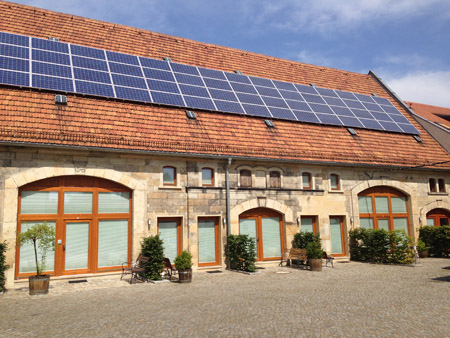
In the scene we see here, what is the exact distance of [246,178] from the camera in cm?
1625

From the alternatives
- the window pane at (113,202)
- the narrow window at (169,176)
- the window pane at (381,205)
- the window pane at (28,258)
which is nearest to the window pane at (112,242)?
the window pane at (113,202)

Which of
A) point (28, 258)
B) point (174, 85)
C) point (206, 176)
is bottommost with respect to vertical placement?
point (28, 258)

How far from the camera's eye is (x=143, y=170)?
47.0 ft

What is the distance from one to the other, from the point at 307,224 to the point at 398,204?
5.67 meters

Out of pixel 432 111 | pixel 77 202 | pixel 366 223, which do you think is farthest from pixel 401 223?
pixel 77 202

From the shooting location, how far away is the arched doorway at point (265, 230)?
16.3m

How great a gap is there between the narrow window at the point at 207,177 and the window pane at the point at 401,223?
1017 cm

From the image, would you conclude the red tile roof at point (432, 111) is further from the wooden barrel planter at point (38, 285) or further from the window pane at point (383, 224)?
the wooden barrel planter at point (38, 285)

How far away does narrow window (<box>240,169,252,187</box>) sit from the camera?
53.0 ft

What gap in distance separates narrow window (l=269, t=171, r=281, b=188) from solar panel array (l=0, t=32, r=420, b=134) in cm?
302

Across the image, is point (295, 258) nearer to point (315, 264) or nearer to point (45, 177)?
point (315, 264)

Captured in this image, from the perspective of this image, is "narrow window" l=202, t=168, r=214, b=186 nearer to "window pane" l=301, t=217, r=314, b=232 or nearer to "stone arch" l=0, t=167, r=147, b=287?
"stone arch" l=0, t=167, r=147, b=287

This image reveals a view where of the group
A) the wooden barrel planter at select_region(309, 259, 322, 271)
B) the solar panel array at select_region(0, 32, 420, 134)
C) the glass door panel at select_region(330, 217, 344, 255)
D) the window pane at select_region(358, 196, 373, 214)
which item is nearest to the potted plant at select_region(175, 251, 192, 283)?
the wooden barrel planter at select_region(309, 259, 322, 271)

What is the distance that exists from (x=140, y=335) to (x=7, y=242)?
23.2 feet
